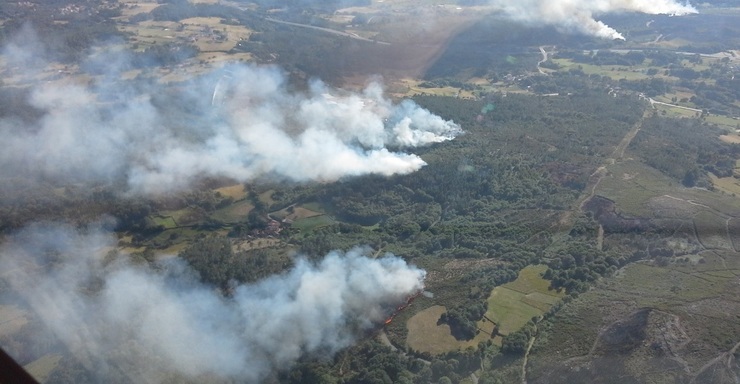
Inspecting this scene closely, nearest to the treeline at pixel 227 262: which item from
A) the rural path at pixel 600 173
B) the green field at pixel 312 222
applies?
the green field at pixel 312 222

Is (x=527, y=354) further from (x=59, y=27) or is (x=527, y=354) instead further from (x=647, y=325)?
(x=59, y=27)

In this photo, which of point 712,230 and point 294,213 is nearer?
point 712,230

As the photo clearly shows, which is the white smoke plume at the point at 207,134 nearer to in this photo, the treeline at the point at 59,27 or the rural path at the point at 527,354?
the treeline at the point at 59,27

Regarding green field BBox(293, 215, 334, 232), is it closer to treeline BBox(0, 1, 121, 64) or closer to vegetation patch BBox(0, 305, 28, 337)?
vegetation patch BBox(0, 305, 28, 337)

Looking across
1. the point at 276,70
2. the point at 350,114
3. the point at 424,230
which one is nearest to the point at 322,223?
the point at 424,230

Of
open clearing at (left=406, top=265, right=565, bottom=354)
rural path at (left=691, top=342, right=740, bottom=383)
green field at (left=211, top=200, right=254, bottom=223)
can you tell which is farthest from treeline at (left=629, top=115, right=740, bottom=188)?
green field at (left=211, top=200, right=254, bottom=223)

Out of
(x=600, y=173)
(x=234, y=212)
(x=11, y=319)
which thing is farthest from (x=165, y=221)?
(x=600, y=173)

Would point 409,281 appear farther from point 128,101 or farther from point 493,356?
point 128,101
